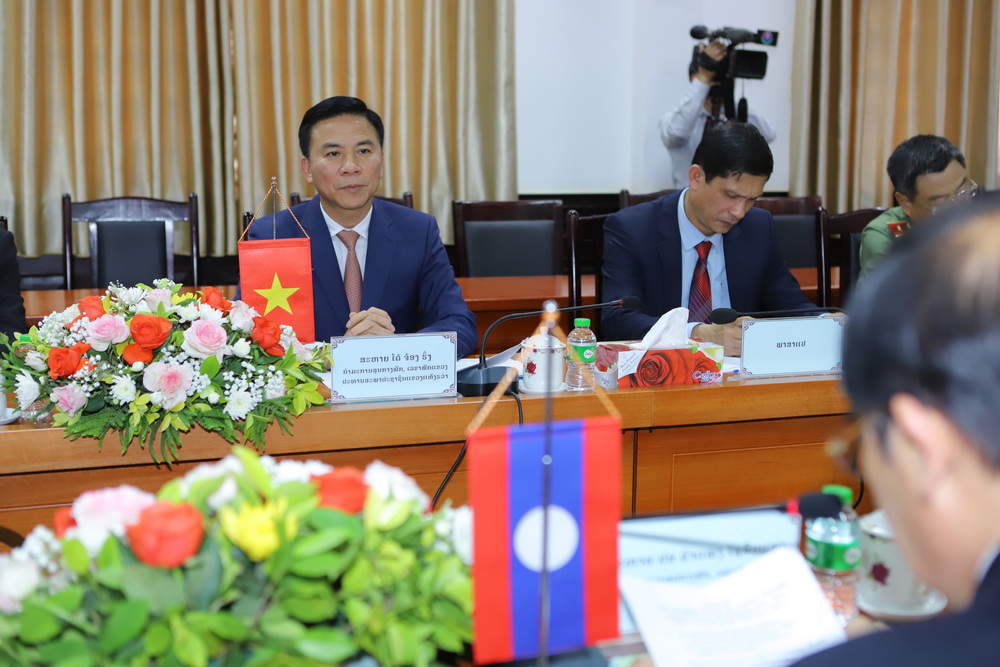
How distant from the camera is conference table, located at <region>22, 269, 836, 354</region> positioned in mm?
2852

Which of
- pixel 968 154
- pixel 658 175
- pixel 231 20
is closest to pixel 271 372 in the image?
pixel 231 20

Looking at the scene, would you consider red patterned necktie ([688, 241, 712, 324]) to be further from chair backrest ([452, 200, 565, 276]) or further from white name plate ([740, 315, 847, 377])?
chair backrest ([452, 200, 565, 276])

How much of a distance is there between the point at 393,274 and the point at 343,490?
1774 mm

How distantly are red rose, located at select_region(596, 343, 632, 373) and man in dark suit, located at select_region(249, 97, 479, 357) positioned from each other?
59 cm

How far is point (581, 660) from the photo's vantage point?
Answer: 0.77m

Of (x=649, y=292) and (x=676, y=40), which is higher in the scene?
(x=676, y=40)

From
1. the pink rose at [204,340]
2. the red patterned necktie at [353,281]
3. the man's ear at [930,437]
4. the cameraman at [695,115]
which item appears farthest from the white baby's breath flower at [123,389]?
the cameraman at [695,115]

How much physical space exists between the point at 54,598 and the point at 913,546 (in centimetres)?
58

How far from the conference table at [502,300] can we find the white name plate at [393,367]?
1.15 m

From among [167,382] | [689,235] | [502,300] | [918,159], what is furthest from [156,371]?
[918,159]

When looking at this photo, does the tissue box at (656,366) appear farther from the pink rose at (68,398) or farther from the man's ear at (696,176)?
the pink rose at (68,398)

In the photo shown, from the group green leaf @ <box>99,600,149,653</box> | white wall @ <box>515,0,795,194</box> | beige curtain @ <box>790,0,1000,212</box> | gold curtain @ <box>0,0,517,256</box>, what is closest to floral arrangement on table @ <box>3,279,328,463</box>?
green leaf @ <box>99,600,149,653</box>

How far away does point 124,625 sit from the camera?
0.59 meters

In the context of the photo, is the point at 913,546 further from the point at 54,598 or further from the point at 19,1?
the point at 19,1
